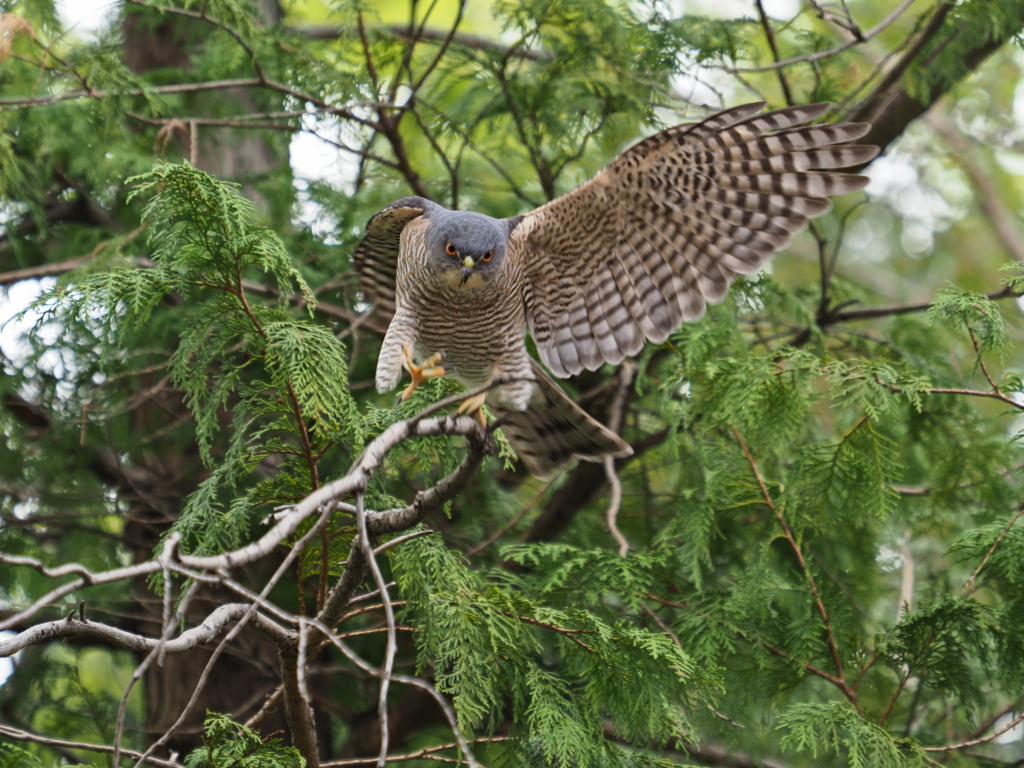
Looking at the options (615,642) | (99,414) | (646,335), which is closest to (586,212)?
(646,335)

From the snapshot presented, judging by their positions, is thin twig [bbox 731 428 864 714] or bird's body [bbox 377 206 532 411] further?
bird's body [bbox 377 206 532 411]

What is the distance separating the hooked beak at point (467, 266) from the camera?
364 cm

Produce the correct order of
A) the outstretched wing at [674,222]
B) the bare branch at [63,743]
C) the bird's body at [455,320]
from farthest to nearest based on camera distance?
the bird's body at [455,320] → the outstretched wing at [674,222] → the bare branch at [63,743]

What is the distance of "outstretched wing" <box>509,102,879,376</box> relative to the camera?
3.32m

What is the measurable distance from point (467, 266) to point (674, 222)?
2.86 ft

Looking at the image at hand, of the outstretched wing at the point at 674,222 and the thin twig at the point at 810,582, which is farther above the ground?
the outstretched wing at the point at 674,222

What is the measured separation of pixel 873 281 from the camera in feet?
32.9

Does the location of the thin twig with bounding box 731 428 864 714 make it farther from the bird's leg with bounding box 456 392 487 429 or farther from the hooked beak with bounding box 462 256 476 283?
the hooked beak with bounding box 462 256 476 283

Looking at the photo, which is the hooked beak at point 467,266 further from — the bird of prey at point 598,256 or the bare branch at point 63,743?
the bare branch at point 63,743

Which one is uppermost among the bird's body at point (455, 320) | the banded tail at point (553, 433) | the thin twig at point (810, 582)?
the bird's body at point (455, 320)

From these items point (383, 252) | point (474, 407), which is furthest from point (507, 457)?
point (383, 252)

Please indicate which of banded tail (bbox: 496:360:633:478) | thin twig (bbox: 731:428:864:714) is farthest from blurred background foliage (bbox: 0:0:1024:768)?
banded tail (bbox: 496:360:633:478)

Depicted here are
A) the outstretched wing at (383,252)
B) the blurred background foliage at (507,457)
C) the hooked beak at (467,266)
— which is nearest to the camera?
the blurred background foliage at (507,457)

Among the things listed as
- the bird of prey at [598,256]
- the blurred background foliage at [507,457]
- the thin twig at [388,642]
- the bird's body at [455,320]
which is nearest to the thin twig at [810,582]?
the blurred background foliage at [507,457]
